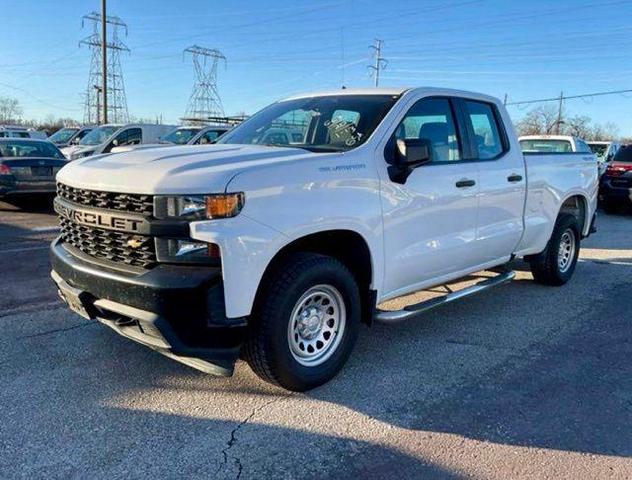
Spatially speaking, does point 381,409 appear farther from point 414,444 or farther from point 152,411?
point 152,411

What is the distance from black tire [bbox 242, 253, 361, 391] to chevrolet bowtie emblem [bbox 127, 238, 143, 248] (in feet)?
2.52

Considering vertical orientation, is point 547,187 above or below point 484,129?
below

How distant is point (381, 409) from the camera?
3.61m

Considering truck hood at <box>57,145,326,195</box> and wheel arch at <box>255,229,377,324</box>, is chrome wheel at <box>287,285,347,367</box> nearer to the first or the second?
wheel arch at <box>255,229,377,324</box>

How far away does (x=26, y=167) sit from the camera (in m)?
11.6

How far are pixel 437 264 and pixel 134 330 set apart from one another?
243 cm

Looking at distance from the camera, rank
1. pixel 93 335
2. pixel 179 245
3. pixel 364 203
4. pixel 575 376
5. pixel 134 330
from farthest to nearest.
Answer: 1. pixel 93 335
2. pixel 575 376
3. pixel 364 203
4. pixel 134 330
5. pixel 179 245

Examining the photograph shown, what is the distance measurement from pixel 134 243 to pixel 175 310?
49cm

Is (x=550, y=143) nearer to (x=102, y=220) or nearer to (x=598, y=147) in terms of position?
(x=598, y=147)

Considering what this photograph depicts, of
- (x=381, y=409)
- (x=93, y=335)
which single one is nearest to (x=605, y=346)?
(x=381, y=409)

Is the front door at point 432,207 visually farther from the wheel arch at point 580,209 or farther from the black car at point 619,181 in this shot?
the black car at point 619,181

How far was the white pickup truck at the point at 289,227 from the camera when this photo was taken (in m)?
3.21

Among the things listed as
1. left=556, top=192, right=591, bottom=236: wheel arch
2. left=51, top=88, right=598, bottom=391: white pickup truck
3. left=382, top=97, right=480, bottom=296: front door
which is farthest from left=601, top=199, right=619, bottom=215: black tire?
left=382, top=97, right=480, bottom=296: front door

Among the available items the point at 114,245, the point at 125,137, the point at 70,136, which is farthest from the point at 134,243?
the point at 70,136
